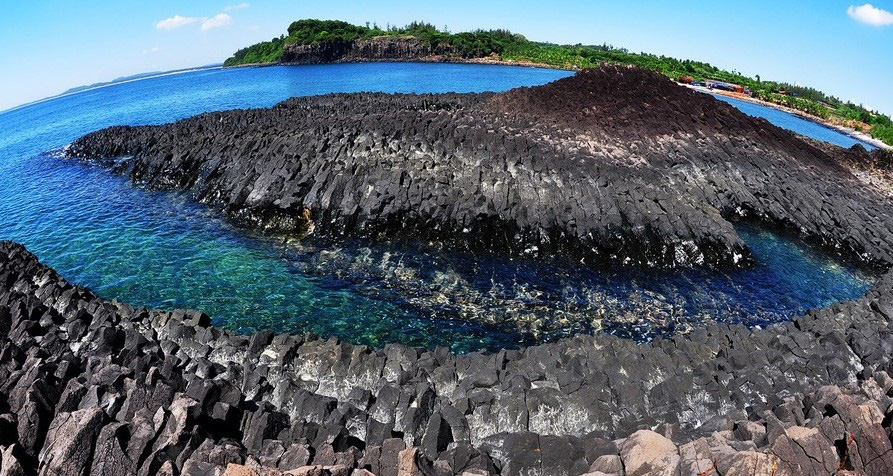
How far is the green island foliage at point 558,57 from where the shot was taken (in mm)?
81188

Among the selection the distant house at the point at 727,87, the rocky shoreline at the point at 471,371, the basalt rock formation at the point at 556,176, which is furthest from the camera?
the distant house at the point at 727,87

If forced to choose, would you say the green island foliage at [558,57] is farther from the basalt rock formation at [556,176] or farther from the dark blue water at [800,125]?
the basalt rock formation at [556,176]

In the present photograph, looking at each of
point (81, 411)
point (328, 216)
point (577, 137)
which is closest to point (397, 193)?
point (328, 216)

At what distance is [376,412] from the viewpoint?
10883 millimetres

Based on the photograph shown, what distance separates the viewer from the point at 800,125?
223ft

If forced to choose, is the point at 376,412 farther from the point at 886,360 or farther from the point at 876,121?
the point at 876,121

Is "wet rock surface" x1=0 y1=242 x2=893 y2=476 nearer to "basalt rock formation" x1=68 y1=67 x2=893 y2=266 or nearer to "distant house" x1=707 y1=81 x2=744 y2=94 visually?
"basalt rock formation" x1=68 y1=67 x2=893 y2=266

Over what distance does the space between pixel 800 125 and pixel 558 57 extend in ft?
264

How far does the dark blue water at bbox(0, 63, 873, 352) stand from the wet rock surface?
380cm

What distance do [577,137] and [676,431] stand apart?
23.8 metres

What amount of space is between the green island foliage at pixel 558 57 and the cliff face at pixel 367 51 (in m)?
1.94

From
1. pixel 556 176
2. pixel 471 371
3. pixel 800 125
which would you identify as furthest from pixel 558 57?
pixel 471 371

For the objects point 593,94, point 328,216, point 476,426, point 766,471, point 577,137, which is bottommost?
point 476,426

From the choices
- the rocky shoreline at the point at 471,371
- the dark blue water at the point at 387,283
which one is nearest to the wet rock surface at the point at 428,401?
the rocky shoreline at the point at 471,371
